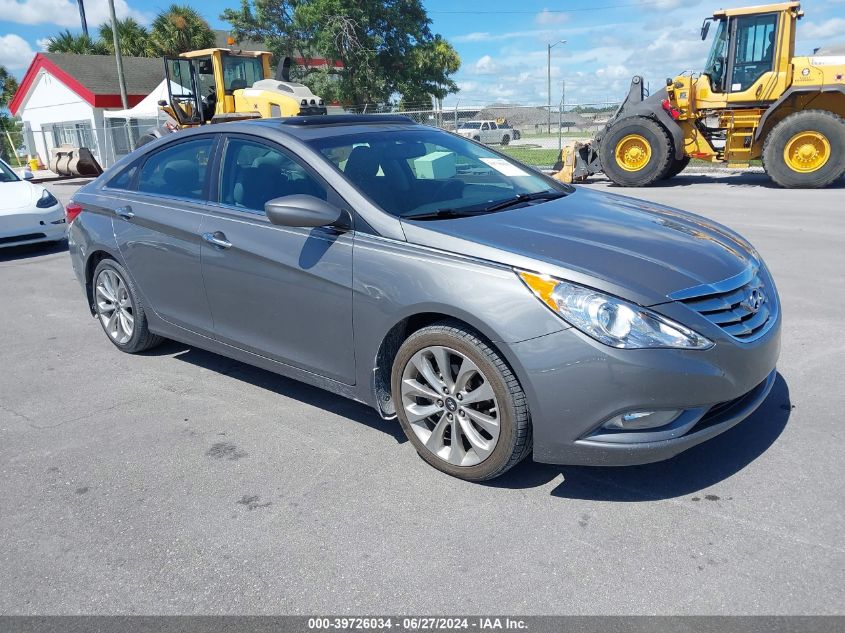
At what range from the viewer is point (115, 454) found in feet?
11.9

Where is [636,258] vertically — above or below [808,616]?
above

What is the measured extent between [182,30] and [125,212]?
36.3 metres

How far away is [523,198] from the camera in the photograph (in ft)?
12.8

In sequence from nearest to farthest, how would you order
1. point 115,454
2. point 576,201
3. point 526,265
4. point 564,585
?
point 564,585
point 526,265
point 115,454
point 576,201

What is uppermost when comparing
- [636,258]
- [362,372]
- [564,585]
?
[636,258]

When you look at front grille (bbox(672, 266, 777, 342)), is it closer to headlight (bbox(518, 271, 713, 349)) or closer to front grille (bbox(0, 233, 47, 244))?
headlight (bbox(518, 271, 713, 349))

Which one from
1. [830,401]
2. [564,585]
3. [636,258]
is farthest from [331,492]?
[830,401]

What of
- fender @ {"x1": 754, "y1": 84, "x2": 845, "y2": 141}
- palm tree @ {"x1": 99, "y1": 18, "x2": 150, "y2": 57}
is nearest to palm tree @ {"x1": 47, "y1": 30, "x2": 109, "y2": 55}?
palm tree @ {"x1": 99, "y1": 18, "x2": 150, "y2": 57}

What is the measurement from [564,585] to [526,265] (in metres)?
1.24

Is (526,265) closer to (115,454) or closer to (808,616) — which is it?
(808,616)

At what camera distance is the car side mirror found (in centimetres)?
335

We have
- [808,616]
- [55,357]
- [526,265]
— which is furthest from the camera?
[55,357]

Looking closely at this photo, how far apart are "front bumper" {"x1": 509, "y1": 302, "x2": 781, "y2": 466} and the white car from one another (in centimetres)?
838

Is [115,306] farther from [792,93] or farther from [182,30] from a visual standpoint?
[182,30]
